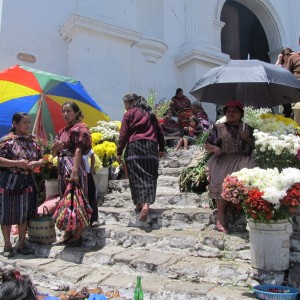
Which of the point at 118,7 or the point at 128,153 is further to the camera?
the point at 118,7

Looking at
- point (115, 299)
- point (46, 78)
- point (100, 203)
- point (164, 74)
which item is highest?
point (164, 74)

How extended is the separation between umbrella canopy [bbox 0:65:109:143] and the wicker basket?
161 inches

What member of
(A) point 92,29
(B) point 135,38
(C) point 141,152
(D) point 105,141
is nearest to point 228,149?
(C) point 141,152

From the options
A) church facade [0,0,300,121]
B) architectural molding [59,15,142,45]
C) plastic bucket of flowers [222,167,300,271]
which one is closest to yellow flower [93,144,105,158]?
church facade [0,0,300,121]

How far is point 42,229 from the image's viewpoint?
477cm

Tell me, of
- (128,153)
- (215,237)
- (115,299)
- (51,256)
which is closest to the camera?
(115,299)

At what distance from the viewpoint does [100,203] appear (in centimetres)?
601

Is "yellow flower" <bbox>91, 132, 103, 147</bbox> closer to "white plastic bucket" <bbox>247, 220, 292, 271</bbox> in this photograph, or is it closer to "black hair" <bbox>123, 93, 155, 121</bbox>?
"black hair" <bbox>123, 93, 155, 121</bbox>

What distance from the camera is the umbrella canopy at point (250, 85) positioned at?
4.20m

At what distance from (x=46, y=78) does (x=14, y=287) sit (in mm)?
4186

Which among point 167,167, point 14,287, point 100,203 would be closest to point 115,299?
point 14,287

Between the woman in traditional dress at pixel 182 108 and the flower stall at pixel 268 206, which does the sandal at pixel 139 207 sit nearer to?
the flower stall at pixel 268 206

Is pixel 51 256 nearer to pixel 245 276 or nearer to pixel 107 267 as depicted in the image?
pixel 107 267

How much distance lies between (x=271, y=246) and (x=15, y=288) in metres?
2.07
